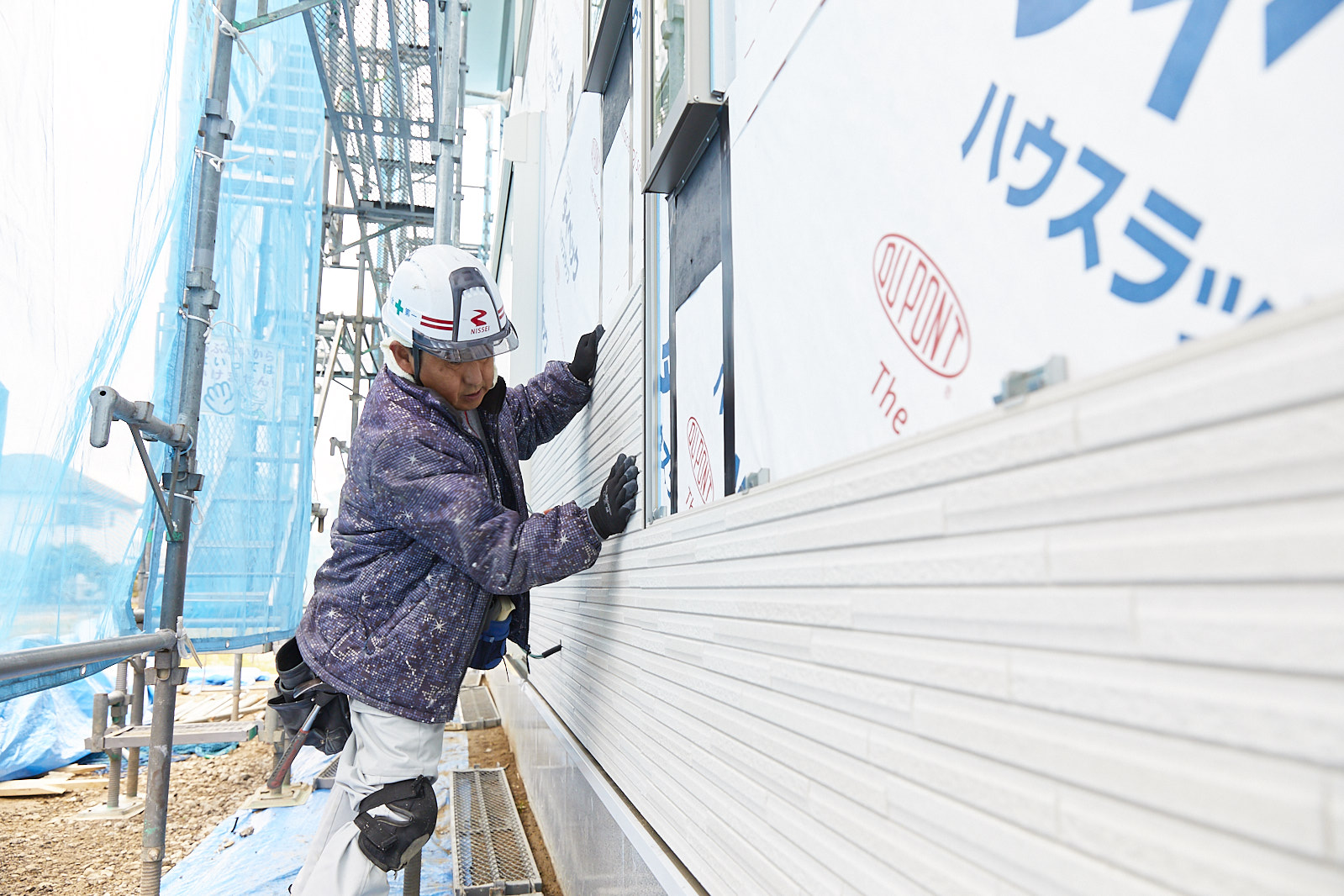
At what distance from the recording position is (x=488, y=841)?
11.4ft

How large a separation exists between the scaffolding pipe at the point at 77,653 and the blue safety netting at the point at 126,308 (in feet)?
0.38

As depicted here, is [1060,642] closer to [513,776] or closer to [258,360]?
[513,776]

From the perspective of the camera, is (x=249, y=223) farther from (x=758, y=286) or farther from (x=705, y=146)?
(x=758, y=286)

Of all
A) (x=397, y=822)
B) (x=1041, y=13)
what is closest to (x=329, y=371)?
(x=397, y=822)

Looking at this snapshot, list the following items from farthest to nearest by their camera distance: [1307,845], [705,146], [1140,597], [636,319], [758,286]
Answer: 1. [636,319]
2. [705,146]
3. [758,286]
4. [1140,597]
5. [1307,845]

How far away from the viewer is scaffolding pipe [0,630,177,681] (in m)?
1.99

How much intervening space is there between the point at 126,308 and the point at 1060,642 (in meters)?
3.22

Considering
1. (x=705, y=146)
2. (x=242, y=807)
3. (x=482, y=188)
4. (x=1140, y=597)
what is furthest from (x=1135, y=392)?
(x=482, y=188)

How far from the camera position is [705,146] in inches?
63.4

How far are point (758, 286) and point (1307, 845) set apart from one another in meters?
0.96

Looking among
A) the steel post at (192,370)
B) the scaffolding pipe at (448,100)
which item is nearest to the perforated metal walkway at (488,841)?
the steel post at (192,370)

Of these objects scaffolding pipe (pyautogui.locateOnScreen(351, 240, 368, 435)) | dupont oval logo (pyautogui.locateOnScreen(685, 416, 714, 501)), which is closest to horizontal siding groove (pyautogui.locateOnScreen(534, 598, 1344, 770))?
dupont oval logo (pyautogui.locateOnScreen(685, 416, 714, 501))

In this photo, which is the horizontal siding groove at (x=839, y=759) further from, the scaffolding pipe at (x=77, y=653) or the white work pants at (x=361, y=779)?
the scaffolding pipe at (x=77, y=653)

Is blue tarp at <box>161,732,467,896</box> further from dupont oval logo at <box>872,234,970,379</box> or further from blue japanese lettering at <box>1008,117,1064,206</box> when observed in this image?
blue japanese lettering at <box>1008,117,1064,206</box>
